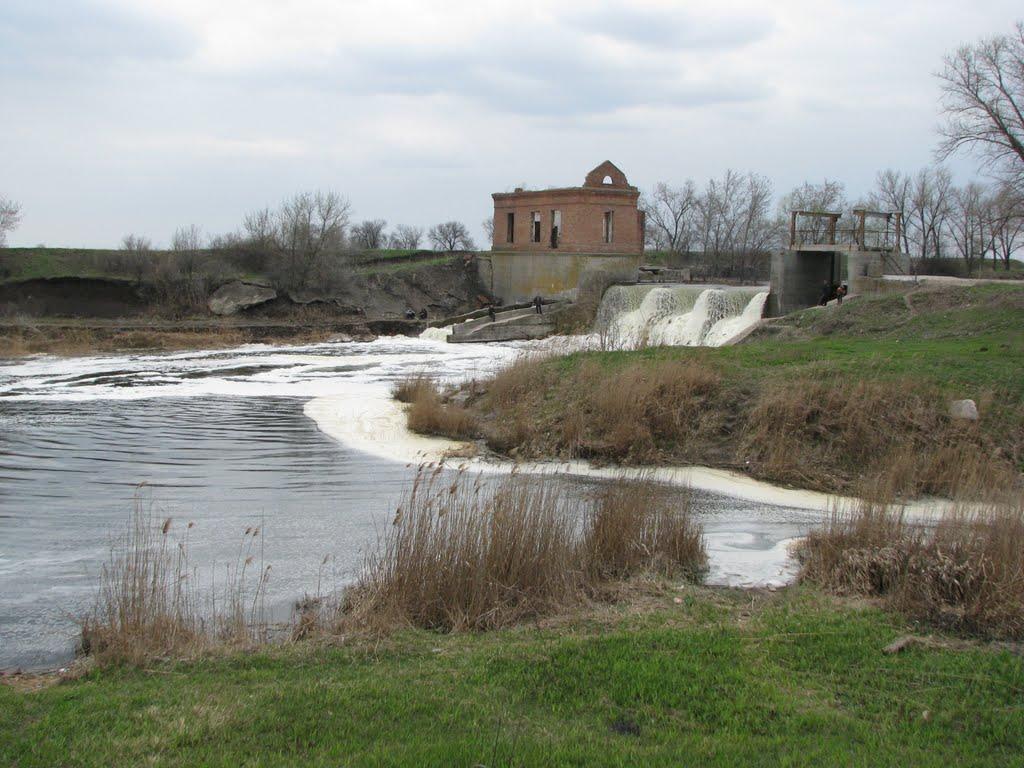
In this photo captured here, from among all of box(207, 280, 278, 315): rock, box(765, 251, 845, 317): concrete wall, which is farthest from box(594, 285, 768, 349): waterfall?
box(207, 280, 278, 315): rock

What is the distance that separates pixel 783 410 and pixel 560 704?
32.4ft

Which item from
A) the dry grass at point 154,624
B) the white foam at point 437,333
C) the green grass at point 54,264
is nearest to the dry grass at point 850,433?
the dry grass at point 154,624

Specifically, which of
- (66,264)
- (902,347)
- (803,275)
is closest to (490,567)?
(902,347)

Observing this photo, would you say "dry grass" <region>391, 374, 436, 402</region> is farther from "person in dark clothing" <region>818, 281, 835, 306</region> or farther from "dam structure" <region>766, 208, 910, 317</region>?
"person in dark clothing" <region>818, 281, 835, 306</region>

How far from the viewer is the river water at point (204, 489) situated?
26.6ft

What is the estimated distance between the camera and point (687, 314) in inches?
1275

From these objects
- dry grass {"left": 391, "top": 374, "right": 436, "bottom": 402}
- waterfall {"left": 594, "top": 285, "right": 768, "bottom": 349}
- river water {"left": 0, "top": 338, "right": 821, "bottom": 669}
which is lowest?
river water {"left": 0, "top": 338, "right": 821, "bottom": 669}

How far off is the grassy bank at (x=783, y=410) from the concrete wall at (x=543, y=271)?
87.7 ft

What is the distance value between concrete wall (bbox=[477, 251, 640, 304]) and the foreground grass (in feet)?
125

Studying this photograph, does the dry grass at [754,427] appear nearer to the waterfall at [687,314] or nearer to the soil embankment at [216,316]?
the waterfall at [687,314]

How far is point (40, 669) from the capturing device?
6020 mm

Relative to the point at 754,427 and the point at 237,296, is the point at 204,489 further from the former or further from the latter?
the point at 237,296

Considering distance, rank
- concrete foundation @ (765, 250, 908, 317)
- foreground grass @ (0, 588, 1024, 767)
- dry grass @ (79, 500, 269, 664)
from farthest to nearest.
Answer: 1. concrete foundation @ (765, 250, 908, 317)
2. dry grass @ (79, 500, 269, 664)
3. foreground grass @ (0, 588, 1024, 767)

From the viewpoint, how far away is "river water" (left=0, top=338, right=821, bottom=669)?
26.6 feet
